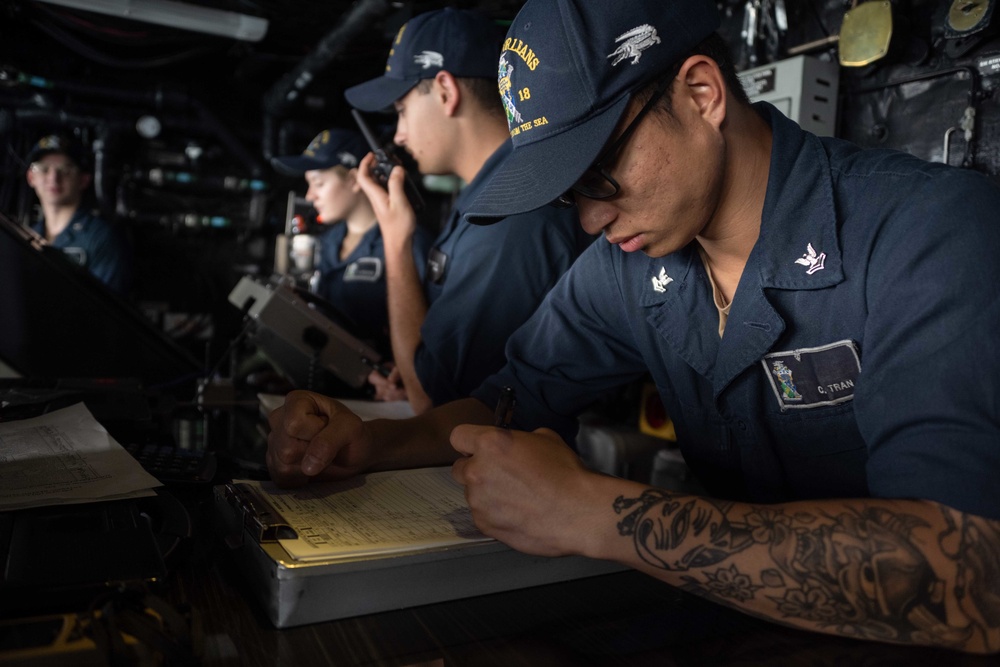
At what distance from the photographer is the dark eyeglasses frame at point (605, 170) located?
883 mm

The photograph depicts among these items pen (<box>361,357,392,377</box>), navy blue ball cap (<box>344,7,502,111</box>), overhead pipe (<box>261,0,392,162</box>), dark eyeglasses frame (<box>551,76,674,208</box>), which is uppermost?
overhead pipe (<box>261,0,392,162</box>)

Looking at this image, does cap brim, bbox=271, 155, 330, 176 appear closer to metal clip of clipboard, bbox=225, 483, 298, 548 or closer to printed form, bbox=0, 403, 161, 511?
printed form, bbox=0, 403, 161, 511

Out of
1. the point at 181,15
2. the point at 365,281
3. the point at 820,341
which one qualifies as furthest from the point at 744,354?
the point at 181,15

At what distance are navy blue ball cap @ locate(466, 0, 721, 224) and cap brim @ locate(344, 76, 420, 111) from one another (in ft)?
3.65

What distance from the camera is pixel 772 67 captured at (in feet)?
6.81

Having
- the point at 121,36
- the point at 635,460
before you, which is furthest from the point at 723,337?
the point at 121,36

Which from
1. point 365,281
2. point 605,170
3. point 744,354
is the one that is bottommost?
point 365,281

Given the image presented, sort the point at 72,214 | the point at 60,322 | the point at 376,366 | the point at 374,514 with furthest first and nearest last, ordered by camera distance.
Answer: the point at 72,214 → the point at 376,366 → the point at 60,322 → the point at 374,514

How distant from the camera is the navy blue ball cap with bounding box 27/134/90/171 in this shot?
14.2 ft

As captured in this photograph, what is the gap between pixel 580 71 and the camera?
Answer: 867mm

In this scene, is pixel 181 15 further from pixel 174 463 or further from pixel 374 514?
pixel 374 514

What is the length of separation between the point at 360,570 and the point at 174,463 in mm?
494

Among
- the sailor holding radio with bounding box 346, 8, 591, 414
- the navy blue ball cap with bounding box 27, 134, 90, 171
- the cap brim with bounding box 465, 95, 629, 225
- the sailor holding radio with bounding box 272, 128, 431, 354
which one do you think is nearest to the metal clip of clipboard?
the cap brim with bounding box 465, 95, 629, 225

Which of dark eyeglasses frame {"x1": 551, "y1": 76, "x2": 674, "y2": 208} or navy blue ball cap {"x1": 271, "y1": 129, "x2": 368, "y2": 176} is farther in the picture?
navy blue ball cap {"x1": 271, "y1": 129, "x2": 368, "y2": 176}
